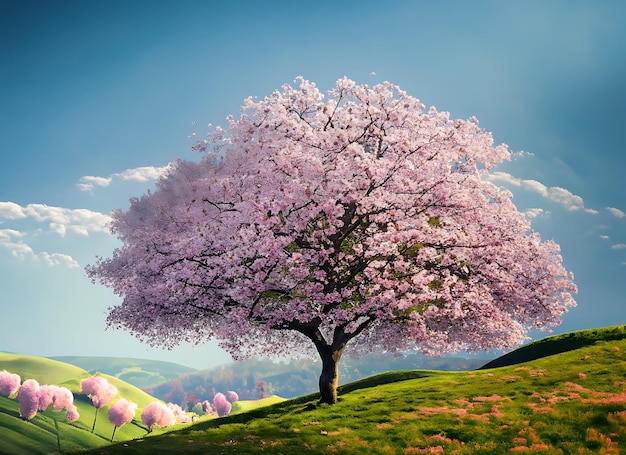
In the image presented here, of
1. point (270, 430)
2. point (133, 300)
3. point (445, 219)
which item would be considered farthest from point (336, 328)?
point (133, 300)

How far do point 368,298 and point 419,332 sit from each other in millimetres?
3355

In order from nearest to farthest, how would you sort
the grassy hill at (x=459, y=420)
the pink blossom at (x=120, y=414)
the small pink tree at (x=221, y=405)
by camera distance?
the grassy hill at (x=459, y=420)
the pink blossom at (x=120, y=414)
the small pink tree at (x=221, y=405)

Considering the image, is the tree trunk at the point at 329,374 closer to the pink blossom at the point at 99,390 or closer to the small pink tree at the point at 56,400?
the small pink tree at the point at 56,400

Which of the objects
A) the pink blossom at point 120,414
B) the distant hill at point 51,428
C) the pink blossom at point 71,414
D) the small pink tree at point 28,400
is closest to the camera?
the distant hill at point 51,428

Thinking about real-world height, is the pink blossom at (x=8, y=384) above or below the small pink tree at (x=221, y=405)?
above

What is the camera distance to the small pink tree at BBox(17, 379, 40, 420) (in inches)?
2169

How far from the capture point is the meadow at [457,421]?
70.4 ft

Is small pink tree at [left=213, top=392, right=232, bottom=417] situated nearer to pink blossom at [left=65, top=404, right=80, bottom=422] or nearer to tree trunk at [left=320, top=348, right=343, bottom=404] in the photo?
pink blossom at [left=65, top=404, right=80, bottom=422]

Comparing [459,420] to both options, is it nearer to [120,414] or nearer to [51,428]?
Result: [120,414]

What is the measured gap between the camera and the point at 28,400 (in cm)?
5534

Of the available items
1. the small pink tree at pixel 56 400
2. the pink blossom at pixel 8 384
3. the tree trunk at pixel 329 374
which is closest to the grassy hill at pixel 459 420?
the tree trunk at pixel 329 374

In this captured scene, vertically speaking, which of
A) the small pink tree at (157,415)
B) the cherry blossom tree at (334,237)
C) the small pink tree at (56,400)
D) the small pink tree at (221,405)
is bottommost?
the small pink tree at (221,405)

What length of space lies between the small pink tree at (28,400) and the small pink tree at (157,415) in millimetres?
13059

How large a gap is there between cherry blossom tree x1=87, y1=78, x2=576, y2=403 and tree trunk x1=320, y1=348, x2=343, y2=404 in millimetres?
79
